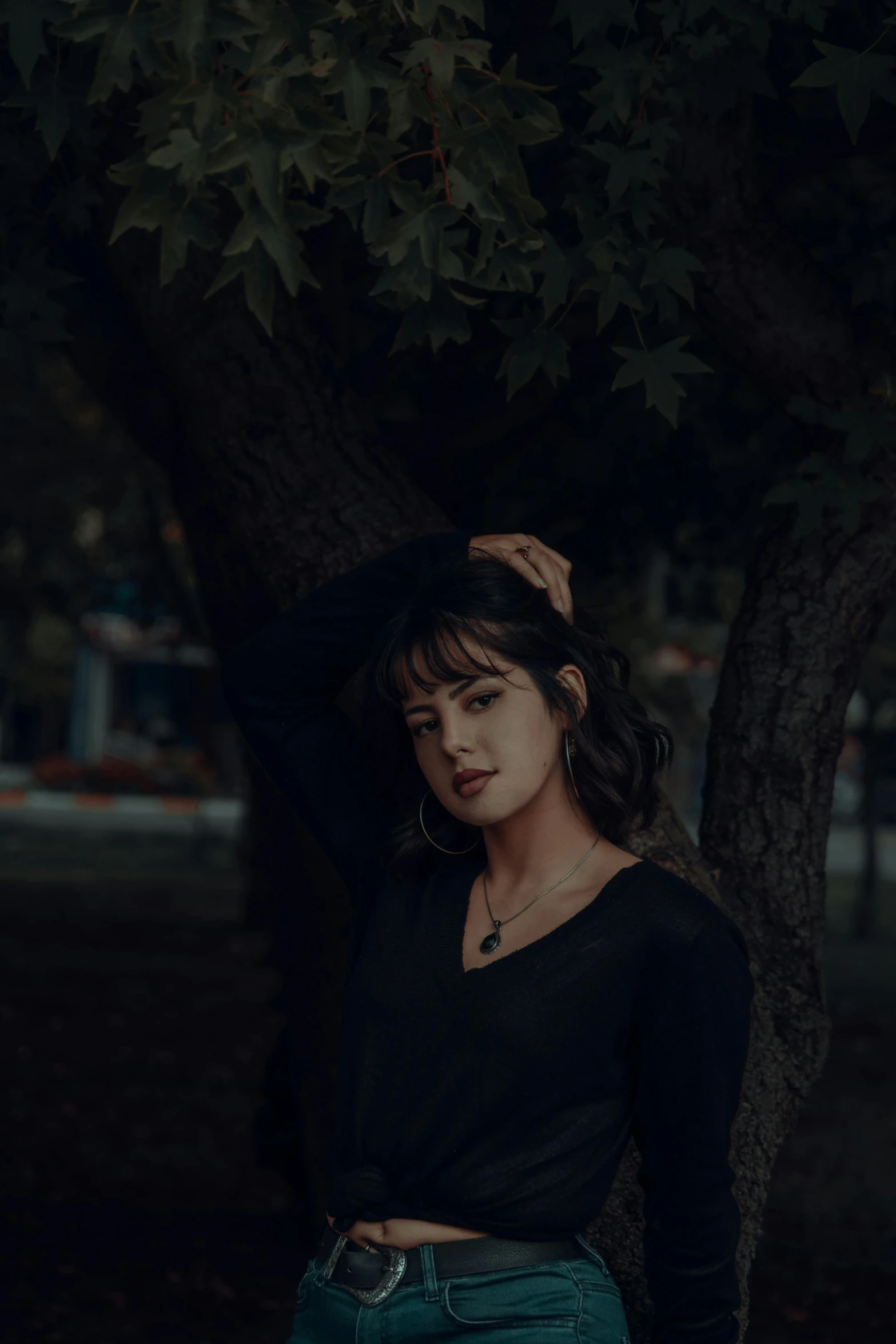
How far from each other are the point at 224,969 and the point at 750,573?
34.4ft

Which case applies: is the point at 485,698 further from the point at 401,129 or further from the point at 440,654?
the point at 401,129

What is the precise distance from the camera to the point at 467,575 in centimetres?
251

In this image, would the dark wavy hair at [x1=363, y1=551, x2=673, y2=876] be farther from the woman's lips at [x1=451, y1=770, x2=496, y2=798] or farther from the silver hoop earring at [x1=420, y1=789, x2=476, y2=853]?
the woman's lips at [x1=451, y1=770, x2=496, y2=798]

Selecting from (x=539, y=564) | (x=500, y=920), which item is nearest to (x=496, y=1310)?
(x=500, y=920)

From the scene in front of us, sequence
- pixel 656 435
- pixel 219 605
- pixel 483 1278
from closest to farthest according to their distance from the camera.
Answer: pixel 483 1278 → pixel 219 605 → pixel 656 435

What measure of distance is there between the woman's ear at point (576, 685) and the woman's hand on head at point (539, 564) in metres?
0.12

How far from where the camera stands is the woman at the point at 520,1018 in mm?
2172

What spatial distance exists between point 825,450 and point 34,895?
634 inches

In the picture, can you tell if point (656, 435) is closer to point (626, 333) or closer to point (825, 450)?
point (626, 333)

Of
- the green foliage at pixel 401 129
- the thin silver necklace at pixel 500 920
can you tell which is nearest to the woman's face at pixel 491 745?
the thin silver necklace at pixel 500 920

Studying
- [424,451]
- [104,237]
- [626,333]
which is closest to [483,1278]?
[626,333]

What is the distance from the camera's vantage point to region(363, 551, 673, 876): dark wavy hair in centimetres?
244

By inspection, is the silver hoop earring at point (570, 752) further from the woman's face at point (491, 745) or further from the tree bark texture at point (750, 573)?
the tree bark texture at point (750, 573)

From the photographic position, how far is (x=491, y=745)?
241cm
